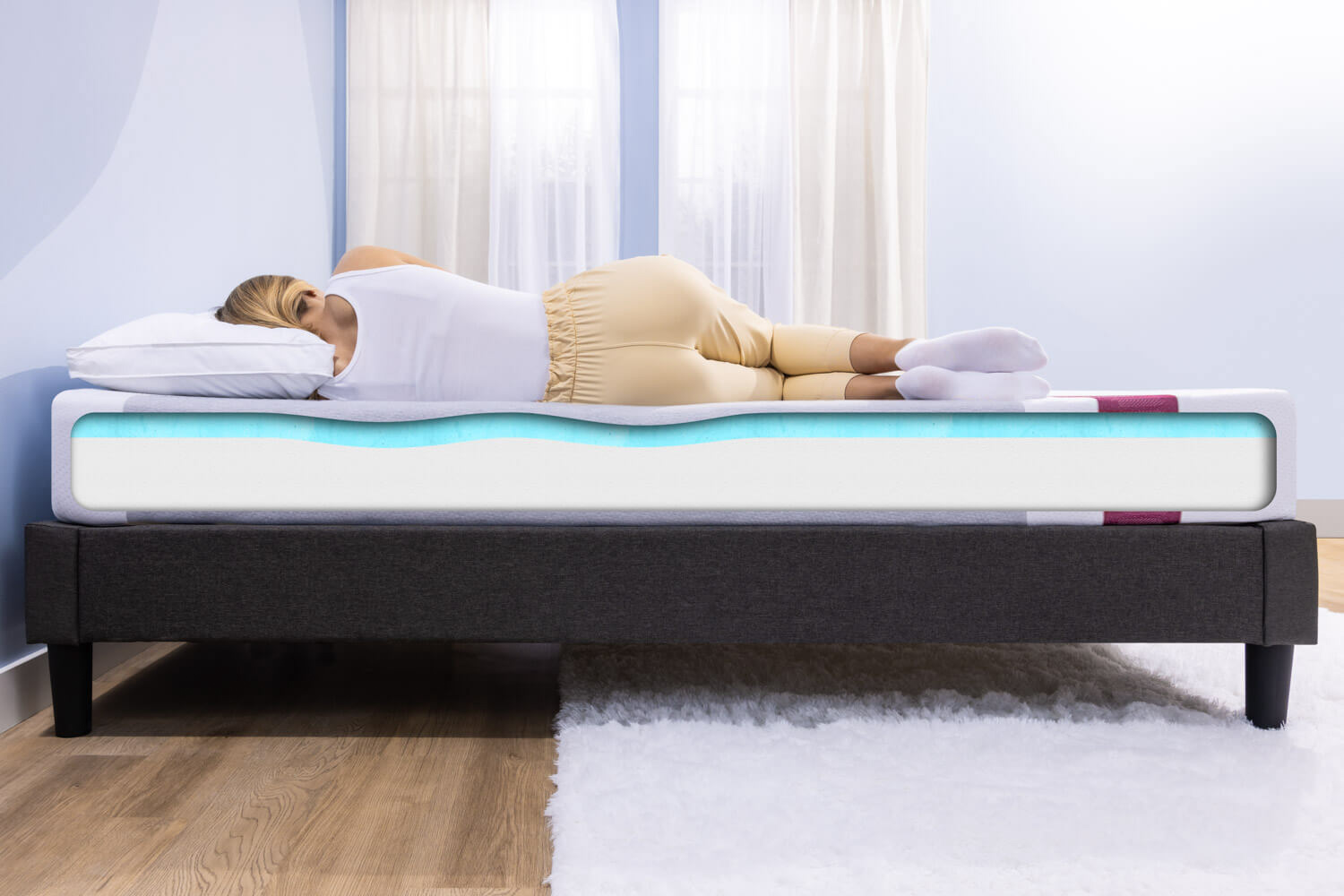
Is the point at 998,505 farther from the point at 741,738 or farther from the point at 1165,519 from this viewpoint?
the point at 741,738

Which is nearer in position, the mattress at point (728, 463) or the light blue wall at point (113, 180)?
the mattress at point (728, 463)

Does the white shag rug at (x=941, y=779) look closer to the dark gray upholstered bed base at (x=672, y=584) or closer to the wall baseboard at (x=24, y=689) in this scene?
the dark gray upholstered bed base at (x=672, y=584)

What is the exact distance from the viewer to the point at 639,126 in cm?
359

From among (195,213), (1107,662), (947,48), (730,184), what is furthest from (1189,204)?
(195,213)

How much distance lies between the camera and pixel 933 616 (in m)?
1.24

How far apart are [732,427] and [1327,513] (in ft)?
10.4

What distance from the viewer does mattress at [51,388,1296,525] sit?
1.26 meters

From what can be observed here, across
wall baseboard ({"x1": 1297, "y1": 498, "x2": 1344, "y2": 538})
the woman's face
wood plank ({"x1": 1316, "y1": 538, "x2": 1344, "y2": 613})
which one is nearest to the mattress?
the woman's face

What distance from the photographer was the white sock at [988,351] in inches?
49.7

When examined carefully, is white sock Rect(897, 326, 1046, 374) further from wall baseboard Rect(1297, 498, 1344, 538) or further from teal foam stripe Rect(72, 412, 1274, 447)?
wall baseboard Rect(1297, 498, 1344, 538)

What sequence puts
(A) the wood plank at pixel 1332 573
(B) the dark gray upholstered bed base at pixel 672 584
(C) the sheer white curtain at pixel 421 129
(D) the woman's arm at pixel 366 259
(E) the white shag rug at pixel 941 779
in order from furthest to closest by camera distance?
1. (C) the sheer white curtain at pixel 421 129
2. (A) the wood plank at pixel 1332 573
3. (D) the woman's arm at pixel 366 259
4. (B) the dark gray upholstered bed base at pixel 672 584
5. (E) the white shag rug at pixel 941 779

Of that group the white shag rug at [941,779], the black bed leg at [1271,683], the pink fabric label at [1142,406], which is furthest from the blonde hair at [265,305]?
the black bed leg at [1271,683]

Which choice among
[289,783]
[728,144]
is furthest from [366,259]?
[728,144]

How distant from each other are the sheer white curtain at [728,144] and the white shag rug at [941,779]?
2243 mm
